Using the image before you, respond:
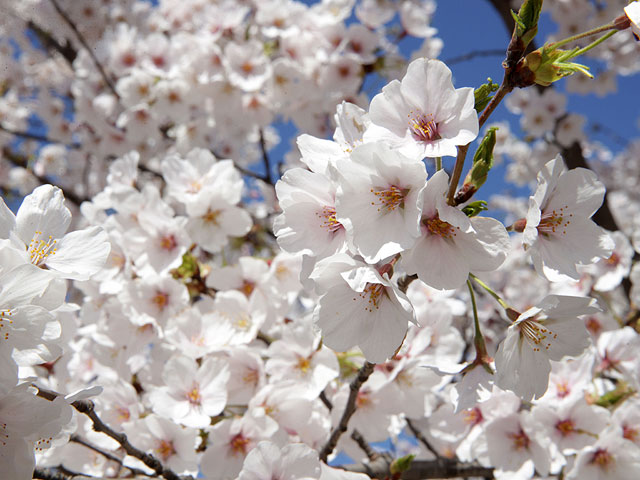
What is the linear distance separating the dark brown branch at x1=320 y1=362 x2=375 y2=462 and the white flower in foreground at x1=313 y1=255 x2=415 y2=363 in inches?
5.9

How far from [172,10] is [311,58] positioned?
5.58 feet

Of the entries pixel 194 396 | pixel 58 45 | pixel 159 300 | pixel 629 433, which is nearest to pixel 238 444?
pixel 194 396

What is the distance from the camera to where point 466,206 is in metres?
1.31

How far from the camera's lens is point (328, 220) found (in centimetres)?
139

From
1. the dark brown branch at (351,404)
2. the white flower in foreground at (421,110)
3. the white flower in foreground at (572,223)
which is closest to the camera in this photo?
the white flower in foreground at (421,110)

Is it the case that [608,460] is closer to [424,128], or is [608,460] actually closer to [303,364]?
[303,364]

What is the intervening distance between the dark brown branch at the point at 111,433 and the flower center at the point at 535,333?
120 centimetres

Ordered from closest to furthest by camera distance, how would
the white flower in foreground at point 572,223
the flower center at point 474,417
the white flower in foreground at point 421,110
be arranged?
the white flower in foreground at point 421,110 < the white flower in foreground at point 572,223 < the flower center at point 474,417

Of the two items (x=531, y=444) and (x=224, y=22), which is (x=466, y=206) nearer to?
(x=531, y=444)

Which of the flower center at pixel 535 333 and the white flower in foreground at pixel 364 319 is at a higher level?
the white flower in foreground at pixel 364 319

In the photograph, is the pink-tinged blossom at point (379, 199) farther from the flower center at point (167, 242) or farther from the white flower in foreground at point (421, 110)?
the flower center at point (167, 242)

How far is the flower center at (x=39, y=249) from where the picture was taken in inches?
55.9

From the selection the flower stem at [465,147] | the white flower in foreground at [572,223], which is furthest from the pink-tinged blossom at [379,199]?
the white flower in foreground at [572,223]

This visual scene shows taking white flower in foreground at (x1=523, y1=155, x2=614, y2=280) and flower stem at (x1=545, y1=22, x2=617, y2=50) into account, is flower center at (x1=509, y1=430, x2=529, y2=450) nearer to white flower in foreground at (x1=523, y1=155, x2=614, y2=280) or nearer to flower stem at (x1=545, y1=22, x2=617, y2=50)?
white flower in foreground at (x1=523, y1=155, x2=614, y2=280)
